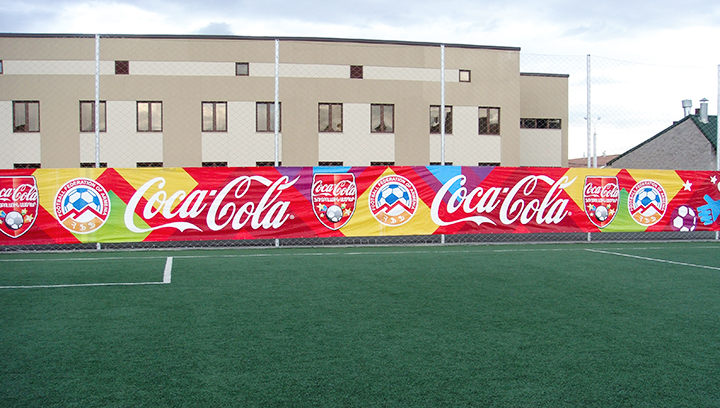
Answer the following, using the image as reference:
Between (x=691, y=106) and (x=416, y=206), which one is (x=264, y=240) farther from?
(x=691, y=106)

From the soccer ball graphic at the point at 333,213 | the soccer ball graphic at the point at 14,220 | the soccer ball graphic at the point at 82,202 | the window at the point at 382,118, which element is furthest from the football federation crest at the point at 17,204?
the window at the point at 382,118

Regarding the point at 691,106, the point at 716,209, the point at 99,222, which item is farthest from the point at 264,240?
the point at 691,106

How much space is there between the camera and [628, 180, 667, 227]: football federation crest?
13252 millimetres

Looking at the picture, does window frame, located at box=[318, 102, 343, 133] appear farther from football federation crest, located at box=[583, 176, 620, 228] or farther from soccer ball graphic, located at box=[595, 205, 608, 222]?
soccer ball graphic, located at box=[595, 205, 608, 222]

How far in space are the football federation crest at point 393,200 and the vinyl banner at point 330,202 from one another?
0.02 m

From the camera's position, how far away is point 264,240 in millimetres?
12422

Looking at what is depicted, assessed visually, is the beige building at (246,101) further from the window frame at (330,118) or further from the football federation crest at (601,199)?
the football federation crest at (601,199)

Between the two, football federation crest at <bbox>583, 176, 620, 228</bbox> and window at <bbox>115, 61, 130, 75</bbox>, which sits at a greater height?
window at <bbox>115, 61, 130, 75</bbox>

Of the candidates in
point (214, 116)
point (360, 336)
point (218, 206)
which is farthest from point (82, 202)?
point (214, 116)

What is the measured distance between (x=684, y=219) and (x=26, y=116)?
1069 inches

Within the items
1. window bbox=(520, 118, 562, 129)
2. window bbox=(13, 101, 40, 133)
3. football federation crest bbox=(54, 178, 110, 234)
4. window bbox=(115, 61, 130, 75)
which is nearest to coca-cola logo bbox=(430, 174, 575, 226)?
football federation crest bbox=(54, 178, 110, 234)

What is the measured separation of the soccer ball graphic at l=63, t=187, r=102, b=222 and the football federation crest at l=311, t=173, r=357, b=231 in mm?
4278

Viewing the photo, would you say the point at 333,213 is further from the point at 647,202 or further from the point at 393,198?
the point at 647,202

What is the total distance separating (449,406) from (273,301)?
3358 mm
